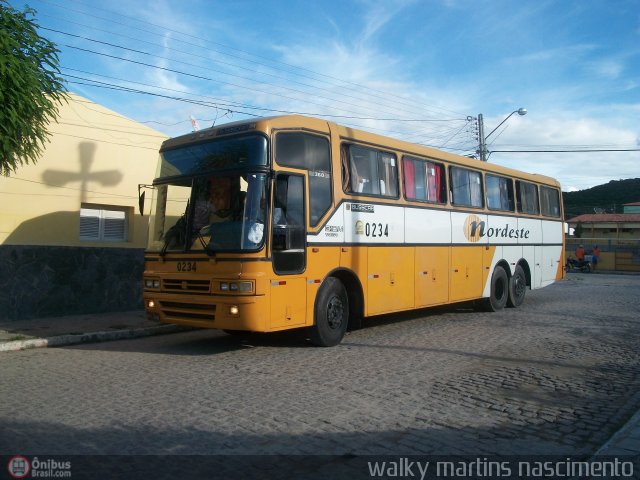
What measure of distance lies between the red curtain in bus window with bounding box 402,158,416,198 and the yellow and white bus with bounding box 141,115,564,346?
0.02m

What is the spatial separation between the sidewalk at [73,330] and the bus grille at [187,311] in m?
2.35

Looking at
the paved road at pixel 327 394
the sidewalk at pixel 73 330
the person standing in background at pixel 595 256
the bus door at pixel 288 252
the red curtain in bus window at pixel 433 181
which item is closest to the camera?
the paved road at pixel 327 394

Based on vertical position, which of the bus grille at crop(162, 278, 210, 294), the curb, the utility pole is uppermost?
the utility pole

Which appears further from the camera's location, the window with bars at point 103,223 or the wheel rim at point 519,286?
the wheel rim at point 519,286

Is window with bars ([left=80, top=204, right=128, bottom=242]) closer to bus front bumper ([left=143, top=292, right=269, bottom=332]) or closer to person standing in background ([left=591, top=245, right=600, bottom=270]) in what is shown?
bus front bumper ([left=143, top=292, right=269, bottom=332])

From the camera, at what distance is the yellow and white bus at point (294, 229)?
8.04 meters

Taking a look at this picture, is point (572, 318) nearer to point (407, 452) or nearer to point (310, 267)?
point (310, 267)

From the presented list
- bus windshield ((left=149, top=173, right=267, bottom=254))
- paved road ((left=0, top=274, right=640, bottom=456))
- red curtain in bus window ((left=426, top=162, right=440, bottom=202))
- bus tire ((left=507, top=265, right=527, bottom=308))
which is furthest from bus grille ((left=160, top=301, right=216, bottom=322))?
bus tire ((left=507, top=265, right=527, bottom=308))

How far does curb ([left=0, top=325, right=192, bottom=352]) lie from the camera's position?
9.44 meters

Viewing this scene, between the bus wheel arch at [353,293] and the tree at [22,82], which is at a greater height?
the tree at [22,82]

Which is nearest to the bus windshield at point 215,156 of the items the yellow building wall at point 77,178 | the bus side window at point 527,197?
the yellow building wall at point 77,178

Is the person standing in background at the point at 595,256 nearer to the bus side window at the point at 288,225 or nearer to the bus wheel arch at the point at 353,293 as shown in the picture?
the bus wheel arch at the point at 353,293

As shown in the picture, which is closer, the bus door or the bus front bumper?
the bus front bumper

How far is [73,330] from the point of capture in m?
10.8
